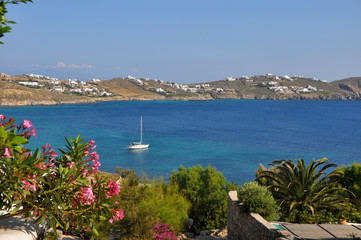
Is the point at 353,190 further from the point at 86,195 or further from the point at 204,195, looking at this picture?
the point at 86,195

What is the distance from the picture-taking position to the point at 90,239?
11914 mm

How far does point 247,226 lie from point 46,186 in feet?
23.5

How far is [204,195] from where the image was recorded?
16.2m

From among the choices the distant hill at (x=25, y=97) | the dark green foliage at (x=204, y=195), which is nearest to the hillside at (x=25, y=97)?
the distant hill at (x=25, y=97)

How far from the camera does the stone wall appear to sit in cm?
861

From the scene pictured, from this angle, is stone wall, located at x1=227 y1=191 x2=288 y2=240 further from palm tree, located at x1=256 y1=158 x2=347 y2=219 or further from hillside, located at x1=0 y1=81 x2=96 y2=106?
hillside, located at x1=0 y1=81 x2=96 y2=106

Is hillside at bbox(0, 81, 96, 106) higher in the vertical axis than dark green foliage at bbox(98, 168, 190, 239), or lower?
higher

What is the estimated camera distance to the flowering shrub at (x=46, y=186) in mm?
3936

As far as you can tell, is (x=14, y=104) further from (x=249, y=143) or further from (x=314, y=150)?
(x=314, y=150)

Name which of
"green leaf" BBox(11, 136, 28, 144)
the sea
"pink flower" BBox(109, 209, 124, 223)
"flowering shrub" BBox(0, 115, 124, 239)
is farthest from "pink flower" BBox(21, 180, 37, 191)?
the sea

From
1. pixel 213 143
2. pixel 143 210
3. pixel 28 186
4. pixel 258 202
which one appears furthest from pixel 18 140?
pixel 213 143

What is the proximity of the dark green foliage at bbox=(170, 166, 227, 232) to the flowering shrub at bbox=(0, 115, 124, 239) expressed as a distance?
34.6ft

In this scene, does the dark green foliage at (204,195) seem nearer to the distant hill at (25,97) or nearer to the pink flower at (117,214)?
the pink flower at (117,214)

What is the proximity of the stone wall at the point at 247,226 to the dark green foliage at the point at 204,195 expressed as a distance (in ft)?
11.7
